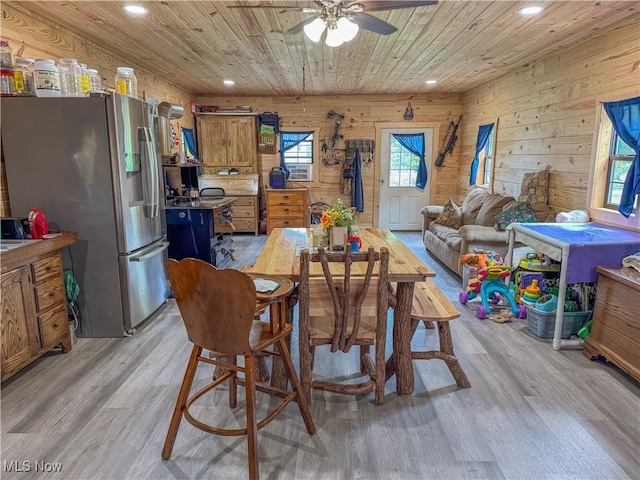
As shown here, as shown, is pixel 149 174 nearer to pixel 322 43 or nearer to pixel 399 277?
pixel 322 43

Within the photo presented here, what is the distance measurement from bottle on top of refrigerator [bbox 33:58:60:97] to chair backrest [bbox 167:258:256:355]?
1.97 m

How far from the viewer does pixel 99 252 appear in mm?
2959

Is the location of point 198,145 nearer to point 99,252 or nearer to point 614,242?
point 99,252

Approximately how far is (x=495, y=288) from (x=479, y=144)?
133 inches

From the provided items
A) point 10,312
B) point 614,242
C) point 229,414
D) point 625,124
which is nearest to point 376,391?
point 229,414

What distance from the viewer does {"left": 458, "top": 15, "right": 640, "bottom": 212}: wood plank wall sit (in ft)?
10.6

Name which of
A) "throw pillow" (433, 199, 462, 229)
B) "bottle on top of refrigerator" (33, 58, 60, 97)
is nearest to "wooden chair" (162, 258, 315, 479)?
"bottle on top of refrigerator" (33, 58, 60, 97)

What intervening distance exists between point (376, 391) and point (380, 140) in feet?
19.0

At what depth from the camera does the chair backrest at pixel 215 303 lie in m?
1.51

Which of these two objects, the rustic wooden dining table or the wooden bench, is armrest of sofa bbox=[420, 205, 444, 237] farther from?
the wooden bench

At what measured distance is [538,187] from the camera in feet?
13.9

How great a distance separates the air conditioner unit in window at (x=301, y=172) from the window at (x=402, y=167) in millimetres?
1512

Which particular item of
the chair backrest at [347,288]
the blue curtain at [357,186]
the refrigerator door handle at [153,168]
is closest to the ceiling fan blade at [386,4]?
the chair backrest at [347,288]

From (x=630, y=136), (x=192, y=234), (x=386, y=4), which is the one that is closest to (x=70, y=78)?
(x=192, y=234)
